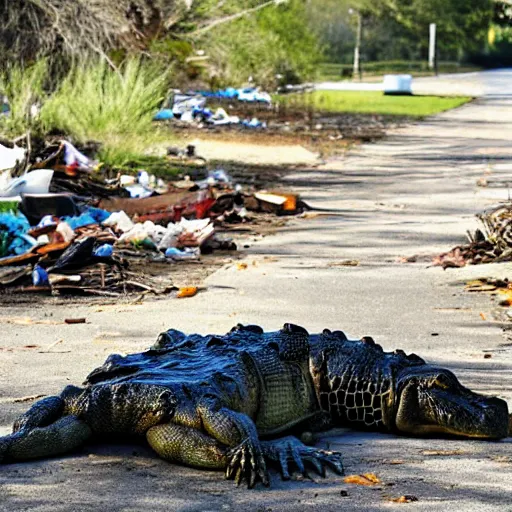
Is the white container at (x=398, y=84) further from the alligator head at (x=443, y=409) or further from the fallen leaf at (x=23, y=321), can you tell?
the alligator head at (x=443, y=409)

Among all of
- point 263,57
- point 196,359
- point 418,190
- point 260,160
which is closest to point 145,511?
point 196,359

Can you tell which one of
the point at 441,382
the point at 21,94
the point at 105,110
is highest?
the point at 21,94

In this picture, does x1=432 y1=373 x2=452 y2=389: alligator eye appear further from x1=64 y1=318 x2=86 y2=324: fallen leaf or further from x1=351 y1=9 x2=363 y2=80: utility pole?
x1=351 y1=9 x2=363 y2=80: utility pole

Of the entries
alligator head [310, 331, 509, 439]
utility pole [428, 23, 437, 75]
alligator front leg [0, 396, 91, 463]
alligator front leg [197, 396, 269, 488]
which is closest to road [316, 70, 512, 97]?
utility pole [428, 23, 437, 75]

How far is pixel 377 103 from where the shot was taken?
150ft

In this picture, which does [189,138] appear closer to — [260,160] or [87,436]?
[260,160]

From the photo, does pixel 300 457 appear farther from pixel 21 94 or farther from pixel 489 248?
pixel 21 94

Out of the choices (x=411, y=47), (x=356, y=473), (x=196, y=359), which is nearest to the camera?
(x=356, y=473)

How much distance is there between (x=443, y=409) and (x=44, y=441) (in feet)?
5.74

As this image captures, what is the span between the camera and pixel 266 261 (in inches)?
494

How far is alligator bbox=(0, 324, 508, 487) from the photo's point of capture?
519 cm

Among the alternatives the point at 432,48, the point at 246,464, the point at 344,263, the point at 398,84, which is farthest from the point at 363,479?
the point at 432,48

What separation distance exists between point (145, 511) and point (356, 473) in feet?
3.12

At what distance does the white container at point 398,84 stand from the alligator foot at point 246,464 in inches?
1871
